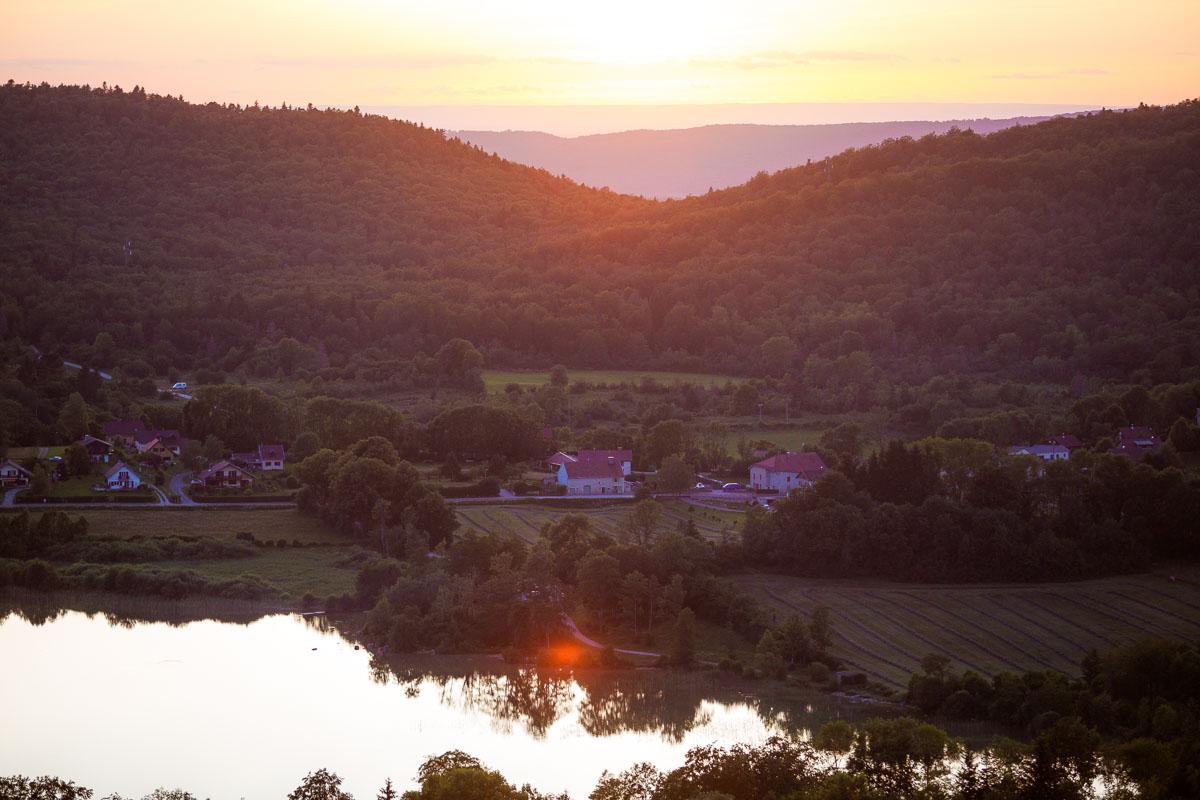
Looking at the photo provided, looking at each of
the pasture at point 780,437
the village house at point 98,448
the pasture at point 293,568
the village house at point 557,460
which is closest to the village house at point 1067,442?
the pasture at point 780,437

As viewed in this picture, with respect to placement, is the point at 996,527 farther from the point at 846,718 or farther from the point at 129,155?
the point at 129,155

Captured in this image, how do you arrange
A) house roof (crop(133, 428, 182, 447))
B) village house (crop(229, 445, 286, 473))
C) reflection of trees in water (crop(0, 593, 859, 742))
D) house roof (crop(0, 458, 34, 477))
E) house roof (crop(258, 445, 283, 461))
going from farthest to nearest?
house roof (crop(133, 428, 182, 447)), house roof (crop(258, 445, 283, 461)), village house (crop(229, 445, 286, 473)), house roof (crop(0, 458, 34, 477)), reflection of trees in water (crop(0, 593, 859, 742))

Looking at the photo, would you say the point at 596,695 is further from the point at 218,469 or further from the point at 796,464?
the point at 218,469

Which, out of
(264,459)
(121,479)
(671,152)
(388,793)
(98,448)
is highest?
(671,152)

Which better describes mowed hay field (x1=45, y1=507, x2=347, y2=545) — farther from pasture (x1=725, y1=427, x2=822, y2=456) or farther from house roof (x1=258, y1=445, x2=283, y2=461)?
pasture (x1=725, y1=427, x2=822, y2=456)

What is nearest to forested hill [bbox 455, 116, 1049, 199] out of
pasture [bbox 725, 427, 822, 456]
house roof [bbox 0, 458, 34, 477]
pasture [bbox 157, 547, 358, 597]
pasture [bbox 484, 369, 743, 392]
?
pasture [bbox 484, 369, 743, 392]

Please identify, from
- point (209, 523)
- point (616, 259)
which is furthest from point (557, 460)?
point (616, 259)

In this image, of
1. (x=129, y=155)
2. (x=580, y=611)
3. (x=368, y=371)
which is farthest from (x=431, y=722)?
(x=129, y=155)
